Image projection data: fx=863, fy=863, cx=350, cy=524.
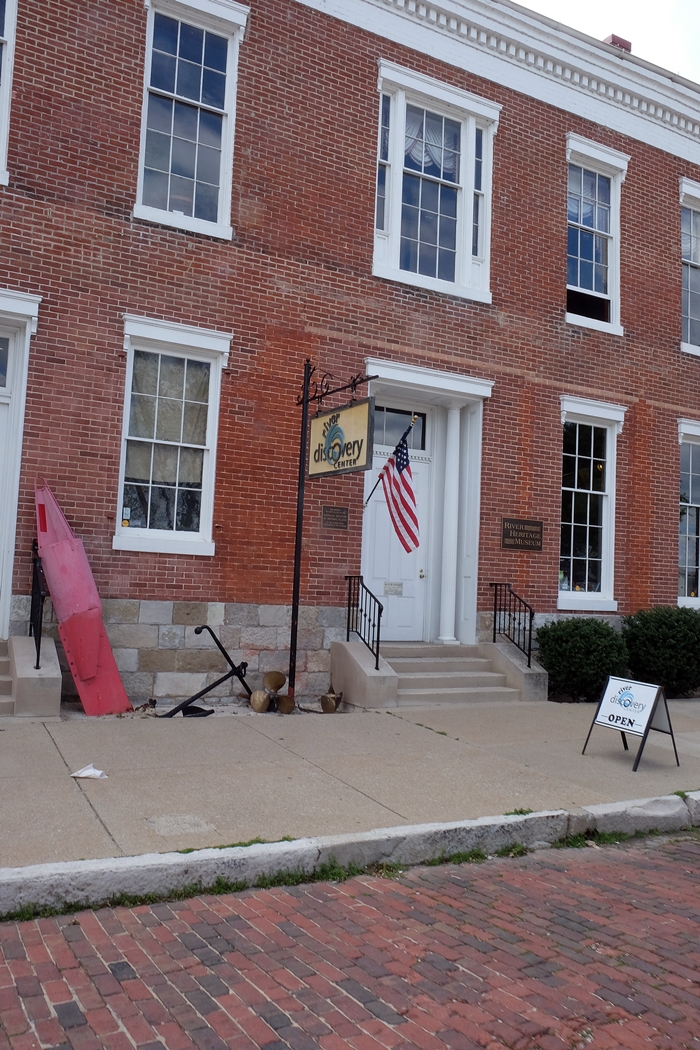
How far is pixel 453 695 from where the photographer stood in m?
10.1

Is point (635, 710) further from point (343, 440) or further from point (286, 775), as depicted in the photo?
point (343, 440)

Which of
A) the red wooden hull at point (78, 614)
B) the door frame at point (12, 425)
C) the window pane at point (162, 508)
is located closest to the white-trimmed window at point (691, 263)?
the window pane at point (162, 508)

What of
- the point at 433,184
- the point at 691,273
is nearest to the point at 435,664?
the point at 433,184

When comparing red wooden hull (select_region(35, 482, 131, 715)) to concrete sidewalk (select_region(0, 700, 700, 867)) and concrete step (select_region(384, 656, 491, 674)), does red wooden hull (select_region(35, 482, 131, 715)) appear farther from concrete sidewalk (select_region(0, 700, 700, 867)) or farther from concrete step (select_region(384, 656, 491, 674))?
concrete step (select_region(384, 656, 491, 674))

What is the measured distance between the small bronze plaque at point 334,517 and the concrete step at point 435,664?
173 centimetres

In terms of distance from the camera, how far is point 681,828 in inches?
252

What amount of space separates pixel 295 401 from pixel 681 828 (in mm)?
6199

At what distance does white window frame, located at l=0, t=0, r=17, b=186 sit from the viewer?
348 inches

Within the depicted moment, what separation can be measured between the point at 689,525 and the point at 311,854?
10.8 meters

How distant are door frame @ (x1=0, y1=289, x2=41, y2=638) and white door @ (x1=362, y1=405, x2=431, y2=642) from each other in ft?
13.9

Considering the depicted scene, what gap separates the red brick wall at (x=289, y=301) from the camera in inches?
356

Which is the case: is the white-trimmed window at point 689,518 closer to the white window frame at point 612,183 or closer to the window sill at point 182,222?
the white window frame at point 612,183

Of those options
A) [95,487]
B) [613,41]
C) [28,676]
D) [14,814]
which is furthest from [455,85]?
[14,814]

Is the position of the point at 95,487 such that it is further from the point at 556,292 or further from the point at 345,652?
the point at 556,292
